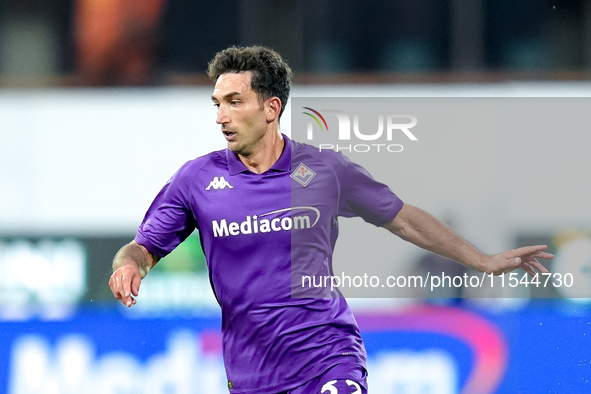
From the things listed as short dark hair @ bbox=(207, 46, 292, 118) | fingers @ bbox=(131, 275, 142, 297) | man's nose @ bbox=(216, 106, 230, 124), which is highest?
short dark hair @ bbox=(207, 46, 292, 118)

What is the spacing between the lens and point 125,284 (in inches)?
126

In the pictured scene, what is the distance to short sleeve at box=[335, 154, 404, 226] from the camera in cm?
374

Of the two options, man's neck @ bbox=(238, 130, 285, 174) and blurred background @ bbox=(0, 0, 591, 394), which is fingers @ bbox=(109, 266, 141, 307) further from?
blurred background @ bbox=(0, 0, 591, 394)

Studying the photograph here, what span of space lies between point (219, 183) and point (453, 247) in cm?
112

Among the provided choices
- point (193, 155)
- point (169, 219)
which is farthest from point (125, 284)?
point (193, 155)

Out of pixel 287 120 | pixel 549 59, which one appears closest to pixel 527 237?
pixel 549 59

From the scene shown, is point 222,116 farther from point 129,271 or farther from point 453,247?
point 453,247

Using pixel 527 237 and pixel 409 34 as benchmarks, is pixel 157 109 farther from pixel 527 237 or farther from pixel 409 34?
pixel 527 237

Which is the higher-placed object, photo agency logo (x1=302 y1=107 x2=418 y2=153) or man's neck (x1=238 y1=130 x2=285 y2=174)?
man's neck (x1=238 y1=130 x2=285 y2=174)

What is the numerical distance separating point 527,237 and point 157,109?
309cm

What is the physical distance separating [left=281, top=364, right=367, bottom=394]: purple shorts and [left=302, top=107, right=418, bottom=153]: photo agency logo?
192 centimetres

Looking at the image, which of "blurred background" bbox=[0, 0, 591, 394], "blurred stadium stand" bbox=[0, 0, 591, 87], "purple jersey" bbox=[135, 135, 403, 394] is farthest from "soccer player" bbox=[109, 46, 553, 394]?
"blurred stadium stand" bbox=[0, 0, 591, 87]

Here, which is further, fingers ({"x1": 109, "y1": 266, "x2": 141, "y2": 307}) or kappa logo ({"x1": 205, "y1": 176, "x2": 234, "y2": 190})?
kappa logo ({"x1": 205, "y1": 176, "x2": 234, "y2": 190})

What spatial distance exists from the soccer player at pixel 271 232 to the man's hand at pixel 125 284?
2 centimetres
